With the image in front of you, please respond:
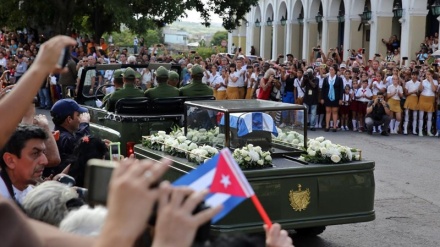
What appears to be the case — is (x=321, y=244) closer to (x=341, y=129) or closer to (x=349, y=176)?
(x=349, y=176)

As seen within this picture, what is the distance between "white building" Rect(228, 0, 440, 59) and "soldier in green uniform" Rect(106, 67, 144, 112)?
21.4 meters

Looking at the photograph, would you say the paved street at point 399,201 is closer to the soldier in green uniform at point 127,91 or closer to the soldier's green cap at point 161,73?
the soldier's green cap at point 161,73

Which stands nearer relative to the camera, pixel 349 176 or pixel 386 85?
pixel 349 176

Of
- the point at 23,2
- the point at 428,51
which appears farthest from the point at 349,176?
the point at 23,2

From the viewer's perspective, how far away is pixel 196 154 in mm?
8812

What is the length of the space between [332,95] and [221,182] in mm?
19234

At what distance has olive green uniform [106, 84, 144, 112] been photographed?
1212 cm

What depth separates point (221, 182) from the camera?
2660 millimetres

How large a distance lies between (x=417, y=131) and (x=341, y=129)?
79.2 inches

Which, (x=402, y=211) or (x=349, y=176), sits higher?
(x=349, y=176)

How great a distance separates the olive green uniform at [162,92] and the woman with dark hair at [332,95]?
9.79 metres

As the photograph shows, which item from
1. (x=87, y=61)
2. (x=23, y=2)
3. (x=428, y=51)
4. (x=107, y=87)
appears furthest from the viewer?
(x=23, y=2)

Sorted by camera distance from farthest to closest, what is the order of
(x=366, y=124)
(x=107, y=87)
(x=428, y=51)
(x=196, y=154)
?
1. (x=428, y=51)
2. (x=366, y=124)
3. (x=107, y=87)
4. (x=196, y=154)

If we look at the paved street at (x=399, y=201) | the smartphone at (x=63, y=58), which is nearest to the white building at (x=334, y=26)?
the paved street at (x=399, y=201)
